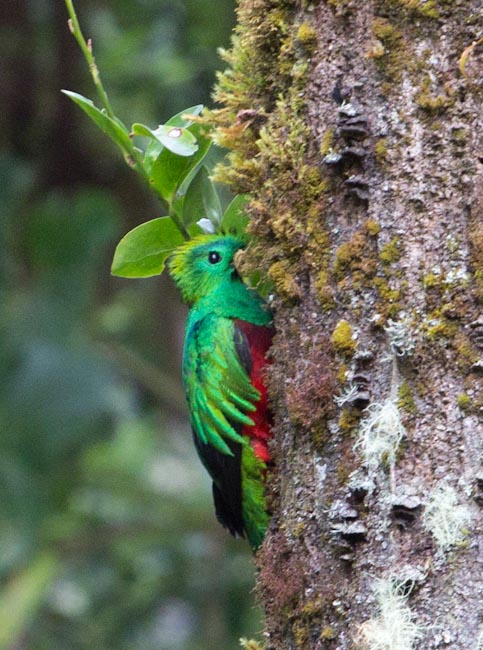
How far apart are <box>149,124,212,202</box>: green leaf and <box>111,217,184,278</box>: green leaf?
0.09 meters

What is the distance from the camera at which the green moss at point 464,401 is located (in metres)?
1.62

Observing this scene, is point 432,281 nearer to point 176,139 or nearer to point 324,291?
point 324,291

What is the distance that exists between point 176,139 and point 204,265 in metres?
0.46

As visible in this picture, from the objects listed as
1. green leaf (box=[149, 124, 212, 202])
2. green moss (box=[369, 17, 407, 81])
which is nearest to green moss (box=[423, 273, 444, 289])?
green moss (box=[369, 17, 407, 81])

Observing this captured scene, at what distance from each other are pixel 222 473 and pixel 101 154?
3.95m

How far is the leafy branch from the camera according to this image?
209 centimetres

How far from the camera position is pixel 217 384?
2.41 m

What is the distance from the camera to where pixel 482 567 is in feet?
5.14

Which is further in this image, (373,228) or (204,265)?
(204,265)

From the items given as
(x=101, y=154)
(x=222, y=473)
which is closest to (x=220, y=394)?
(x=222, y=473)

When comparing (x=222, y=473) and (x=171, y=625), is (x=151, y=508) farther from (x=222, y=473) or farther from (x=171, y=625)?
(x=222, y=473)

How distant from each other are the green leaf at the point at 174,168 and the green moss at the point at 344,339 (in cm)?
64

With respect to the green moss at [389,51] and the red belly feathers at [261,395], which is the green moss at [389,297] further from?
the red belly feathers at [261,395]

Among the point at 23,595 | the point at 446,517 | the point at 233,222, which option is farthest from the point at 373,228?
the point at 23,595
